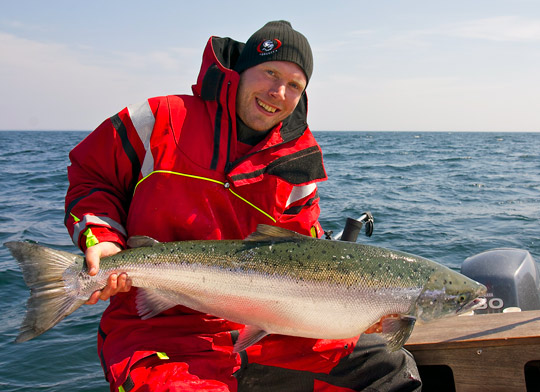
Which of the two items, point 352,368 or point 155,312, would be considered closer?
point 155,312

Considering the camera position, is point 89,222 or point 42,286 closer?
point 42,286

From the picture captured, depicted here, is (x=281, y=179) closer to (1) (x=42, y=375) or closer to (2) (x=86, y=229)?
(2) (x=86, y=229)

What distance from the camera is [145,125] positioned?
348 centimetres

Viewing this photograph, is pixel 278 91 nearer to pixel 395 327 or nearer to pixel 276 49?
pixel 276 49

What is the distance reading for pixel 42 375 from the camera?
19.8ft

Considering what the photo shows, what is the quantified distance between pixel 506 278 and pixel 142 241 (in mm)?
4047

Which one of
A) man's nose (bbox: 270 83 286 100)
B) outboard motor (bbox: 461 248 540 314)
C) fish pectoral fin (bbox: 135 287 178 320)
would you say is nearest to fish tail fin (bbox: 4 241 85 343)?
fish pectoral fin (bbox: 135 287 178 320)

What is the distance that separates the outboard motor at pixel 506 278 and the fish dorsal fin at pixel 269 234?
2.92 metres

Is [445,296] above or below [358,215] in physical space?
above

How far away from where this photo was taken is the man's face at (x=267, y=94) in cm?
376

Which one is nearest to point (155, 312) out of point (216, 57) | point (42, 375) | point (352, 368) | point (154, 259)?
point (154, 259)

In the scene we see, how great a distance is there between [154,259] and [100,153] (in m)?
0.86

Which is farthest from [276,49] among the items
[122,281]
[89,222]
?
[122,281]

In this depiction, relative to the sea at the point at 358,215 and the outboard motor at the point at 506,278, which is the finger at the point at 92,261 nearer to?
the sea at the point at 358,215
